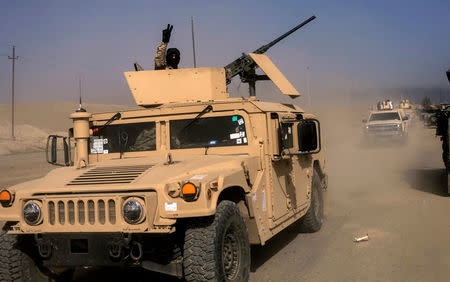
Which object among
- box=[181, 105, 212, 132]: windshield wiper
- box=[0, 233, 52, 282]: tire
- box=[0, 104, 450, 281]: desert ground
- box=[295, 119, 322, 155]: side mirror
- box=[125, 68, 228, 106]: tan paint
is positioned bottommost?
box=[0, 104, 450, 281]: desert ground

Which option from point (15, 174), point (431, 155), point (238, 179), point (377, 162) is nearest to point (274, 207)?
point (238, 179)

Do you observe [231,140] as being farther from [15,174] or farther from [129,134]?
[15,174]

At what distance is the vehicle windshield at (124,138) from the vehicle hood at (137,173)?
1.57ft

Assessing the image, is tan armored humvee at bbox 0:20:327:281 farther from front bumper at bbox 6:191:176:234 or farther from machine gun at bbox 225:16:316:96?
machine gun at bbox 225:16:316:96

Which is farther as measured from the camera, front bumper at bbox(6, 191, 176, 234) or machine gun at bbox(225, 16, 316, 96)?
machine gun at bbox(225, 16, 316, 96)

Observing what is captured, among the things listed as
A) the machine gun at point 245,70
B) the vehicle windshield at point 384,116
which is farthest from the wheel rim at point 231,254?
the vehicle windshield at point 384,116

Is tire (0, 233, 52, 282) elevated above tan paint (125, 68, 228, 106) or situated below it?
below

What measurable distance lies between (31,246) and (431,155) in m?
20.9

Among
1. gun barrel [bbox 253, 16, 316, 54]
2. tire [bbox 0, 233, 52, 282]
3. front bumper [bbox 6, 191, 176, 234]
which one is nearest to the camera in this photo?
front bumper [bbox 6, 191, 176, 234]

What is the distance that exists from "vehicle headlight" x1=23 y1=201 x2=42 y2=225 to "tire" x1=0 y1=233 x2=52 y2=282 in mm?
314

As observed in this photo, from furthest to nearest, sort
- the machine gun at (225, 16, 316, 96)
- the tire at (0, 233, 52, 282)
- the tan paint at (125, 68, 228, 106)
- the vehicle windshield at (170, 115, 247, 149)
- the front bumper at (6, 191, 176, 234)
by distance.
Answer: the machine gun at (225, 16, 316, 96) → the tan paint at (125, 68, 228, 106) → the vehicle windshield at (170, 115, 247, 149) → the tire at (0, 233, 52, 282) → the front bumper at (6, 191, 176, 234)

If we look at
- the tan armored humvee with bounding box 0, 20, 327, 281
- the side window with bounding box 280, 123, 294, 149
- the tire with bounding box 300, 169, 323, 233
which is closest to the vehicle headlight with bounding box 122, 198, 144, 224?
the tan armored humvee with bounding box 0, 20, 327, 281

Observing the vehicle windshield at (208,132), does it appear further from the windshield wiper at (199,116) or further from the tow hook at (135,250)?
the tow hook at (135,250)

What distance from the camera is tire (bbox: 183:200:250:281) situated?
4.77 metres
